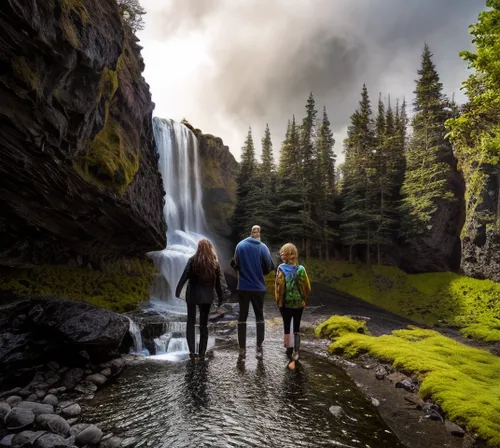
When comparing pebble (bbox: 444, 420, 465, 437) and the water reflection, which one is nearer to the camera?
pebble (bbox: 444, 420, 465, 437)

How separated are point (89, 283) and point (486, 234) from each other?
34.5 m

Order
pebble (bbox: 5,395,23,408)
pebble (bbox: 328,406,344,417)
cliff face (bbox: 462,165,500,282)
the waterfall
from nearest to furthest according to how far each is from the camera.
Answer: pebble (bbox: 328,406,344,417)
pebble (bbox: 5,395,23,408)
cliff face (bbox: 462,165,500,282)
the waterfall

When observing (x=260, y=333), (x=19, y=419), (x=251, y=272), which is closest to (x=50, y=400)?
(x=19, y=419)

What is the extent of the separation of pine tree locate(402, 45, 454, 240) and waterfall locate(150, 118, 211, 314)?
26699 millimetres

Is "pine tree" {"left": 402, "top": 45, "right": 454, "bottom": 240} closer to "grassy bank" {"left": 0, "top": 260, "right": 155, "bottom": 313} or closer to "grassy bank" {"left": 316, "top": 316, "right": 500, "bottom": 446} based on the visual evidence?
"grassy bank" {"left": 316, "top": 316, "right": 500, "bottom": 446}

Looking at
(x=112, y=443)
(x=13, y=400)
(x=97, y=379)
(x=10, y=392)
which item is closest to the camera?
(x=112, y=443)

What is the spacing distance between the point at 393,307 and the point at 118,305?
27.2m

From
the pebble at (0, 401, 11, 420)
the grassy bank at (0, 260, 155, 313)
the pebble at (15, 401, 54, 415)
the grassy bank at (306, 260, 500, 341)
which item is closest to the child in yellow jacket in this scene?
the pebble at (15, 401, 54, 415)

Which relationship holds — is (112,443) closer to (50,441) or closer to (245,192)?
(50,441)

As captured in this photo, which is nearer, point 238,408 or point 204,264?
point 238,408

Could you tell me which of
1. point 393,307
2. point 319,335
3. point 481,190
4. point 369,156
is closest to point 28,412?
point 319,335

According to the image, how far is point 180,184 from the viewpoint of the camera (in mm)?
41750

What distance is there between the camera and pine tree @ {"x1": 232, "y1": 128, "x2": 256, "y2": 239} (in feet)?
141

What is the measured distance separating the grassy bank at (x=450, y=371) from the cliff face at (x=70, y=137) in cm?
1163
